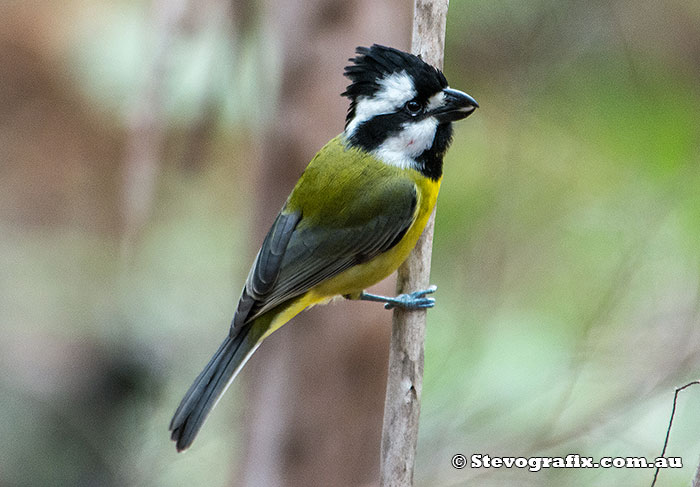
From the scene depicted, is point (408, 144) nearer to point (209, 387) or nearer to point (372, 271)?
point (372, 271)

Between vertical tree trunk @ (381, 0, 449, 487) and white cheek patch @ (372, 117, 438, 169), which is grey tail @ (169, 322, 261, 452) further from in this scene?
white cheek patch @ (372, 117, 438, 169)

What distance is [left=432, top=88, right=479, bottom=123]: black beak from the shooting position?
7.57 feet

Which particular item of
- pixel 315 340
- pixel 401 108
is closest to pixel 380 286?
pixel 315 340

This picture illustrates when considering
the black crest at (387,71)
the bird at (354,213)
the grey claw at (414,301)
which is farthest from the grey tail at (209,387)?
the black crest at (387,71)

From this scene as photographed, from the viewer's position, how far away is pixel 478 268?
332cm

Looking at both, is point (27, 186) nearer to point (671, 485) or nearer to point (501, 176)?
point (501, 176)

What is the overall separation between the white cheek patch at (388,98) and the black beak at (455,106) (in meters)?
0.10

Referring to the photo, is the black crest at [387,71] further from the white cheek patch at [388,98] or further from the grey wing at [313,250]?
the grey wing at [313,250]

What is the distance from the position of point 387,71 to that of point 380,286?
3.06 feet

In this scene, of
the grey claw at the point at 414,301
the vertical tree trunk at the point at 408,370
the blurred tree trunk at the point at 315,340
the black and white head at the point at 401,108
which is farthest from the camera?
the blurred tree trunk at the point at 315,340

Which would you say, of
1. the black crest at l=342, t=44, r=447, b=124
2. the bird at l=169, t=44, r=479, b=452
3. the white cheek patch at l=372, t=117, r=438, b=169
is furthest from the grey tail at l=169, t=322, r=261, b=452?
the black crest at l=342, t=44, r=447, b=124

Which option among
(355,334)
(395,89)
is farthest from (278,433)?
(395,89)

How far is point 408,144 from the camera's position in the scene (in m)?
2.43

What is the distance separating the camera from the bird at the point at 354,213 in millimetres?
2320
